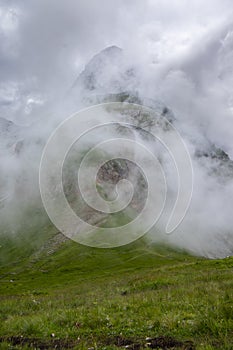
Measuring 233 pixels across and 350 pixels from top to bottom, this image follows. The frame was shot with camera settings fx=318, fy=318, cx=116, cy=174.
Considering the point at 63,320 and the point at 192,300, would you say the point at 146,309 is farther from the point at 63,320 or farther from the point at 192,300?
the point at 63,320

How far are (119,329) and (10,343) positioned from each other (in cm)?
341

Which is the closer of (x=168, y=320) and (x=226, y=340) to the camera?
(x=226, y=340)

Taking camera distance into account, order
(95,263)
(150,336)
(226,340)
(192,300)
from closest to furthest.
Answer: (226,340) → (150,336) → (192,300) → (95,263)

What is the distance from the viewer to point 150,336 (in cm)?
952

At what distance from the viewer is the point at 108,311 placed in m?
13.6

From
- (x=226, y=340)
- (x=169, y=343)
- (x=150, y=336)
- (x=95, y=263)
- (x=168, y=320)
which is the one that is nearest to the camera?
(x=226, y=340)

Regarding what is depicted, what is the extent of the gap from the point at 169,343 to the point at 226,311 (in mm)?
2696

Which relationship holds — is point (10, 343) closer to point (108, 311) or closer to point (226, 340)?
point (108, 311)

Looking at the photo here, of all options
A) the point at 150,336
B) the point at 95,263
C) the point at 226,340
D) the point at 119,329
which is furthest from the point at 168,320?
the point at 95,263

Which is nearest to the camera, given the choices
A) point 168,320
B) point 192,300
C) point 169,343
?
point 169,343

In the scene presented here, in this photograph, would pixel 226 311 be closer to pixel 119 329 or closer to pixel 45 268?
pixel 119 329

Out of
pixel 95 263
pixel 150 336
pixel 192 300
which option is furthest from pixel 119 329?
pixel 95 263

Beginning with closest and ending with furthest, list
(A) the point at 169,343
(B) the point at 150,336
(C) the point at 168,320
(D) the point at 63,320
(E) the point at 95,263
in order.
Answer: (A) the point at 169,343
(B) the point at 150,336
(C) the point at 168,320
(D) the point at 63,320
(E) the point at 95,263

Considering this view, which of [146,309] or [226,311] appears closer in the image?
[226,311]
